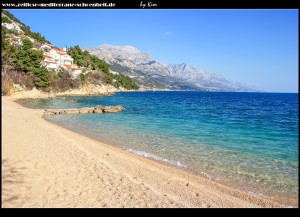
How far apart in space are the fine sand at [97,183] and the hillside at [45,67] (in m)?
15.2

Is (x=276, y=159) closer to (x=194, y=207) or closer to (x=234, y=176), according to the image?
(x=234, y=176)

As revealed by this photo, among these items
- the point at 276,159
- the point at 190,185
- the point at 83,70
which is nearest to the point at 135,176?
the point at 190,185

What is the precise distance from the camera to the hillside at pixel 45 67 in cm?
5622

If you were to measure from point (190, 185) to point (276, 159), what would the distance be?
23.5 feet

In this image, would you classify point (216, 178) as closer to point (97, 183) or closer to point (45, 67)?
point (97, 183)

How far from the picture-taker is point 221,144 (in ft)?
59.8

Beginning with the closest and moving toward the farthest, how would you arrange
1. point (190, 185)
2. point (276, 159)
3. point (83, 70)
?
point (190, 185) < point (276, 159) < point (83, 70)

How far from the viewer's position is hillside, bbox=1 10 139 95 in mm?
56219

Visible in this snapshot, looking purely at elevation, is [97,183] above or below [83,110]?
above

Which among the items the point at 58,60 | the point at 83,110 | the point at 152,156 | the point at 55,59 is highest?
the point at 55,59

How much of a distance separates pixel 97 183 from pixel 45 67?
7224cm

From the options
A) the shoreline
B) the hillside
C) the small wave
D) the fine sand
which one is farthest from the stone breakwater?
the fine sand

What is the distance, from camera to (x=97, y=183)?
9219 mm

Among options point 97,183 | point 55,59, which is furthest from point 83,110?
point 55,59
